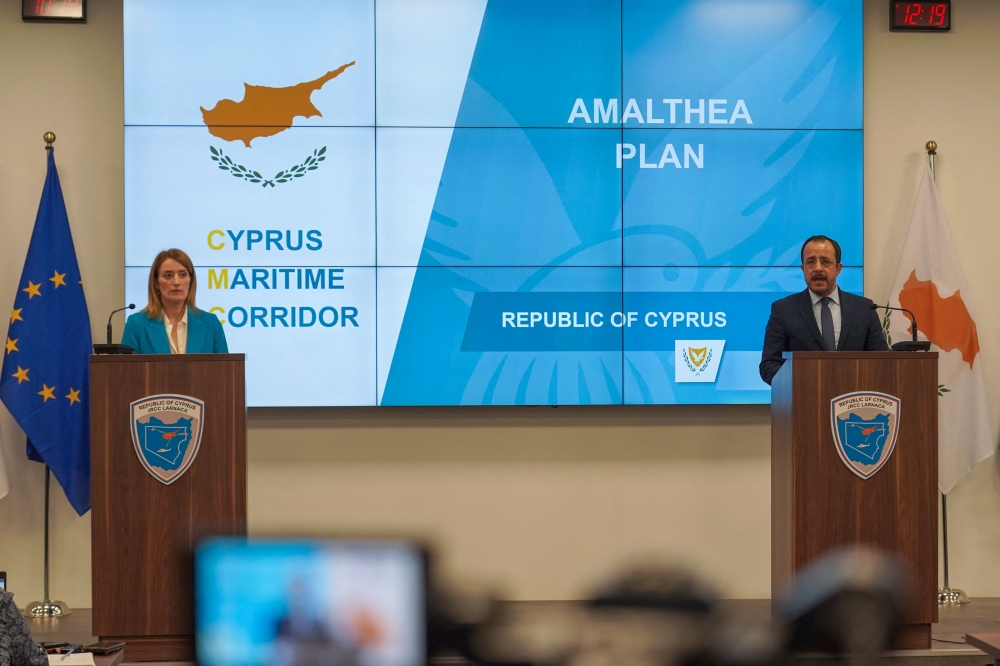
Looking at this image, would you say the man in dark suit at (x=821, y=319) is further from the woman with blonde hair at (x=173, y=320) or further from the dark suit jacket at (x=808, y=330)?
the woman with blonde hair at (x=173, y=320)

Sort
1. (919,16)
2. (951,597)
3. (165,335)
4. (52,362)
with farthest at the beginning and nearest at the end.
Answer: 1. (919,16)
2. (951,597)
3. (52,362)
4. (165,335)

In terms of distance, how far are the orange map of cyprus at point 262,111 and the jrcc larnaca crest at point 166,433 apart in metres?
1.99

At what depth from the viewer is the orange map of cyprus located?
514 centimetres

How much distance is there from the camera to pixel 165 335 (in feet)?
13.0

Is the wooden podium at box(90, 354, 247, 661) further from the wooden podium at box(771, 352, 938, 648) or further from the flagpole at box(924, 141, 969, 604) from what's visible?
the flagpole at box(924, 141, 969, 604)

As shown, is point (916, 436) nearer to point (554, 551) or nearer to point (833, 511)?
point (833, 511)

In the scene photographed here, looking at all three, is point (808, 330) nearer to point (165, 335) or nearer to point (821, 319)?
point (821, 319)

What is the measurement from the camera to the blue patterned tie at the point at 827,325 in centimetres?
417

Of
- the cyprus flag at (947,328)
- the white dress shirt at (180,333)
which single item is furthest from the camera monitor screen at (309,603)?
the cyprus flag at (947,328)

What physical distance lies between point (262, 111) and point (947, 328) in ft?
12.7

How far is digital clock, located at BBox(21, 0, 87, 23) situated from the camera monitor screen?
5.51 meters

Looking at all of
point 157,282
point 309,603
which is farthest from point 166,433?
point 309,603

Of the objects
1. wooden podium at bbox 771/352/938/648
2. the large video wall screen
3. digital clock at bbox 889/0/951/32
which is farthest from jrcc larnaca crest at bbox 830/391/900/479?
digital clock at bbox 889/0/951/32

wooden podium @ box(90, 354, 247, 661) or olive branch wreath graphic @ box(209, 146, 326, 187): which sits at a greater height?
olive branch wreath graphic @ box(209, 146, 326, 187)
